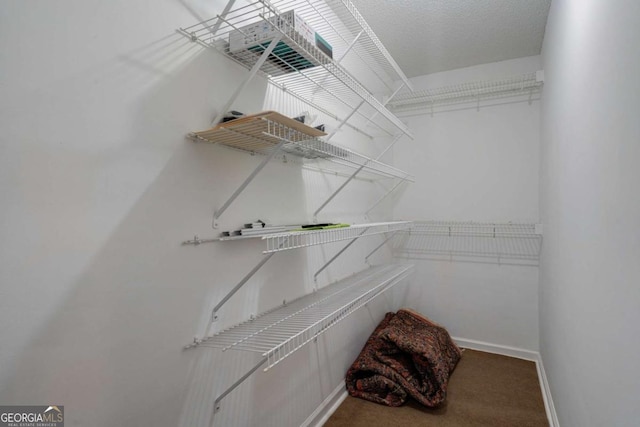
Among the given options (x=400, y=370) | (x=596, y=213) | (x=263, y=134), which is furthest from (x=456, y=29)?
(x=400, y=370)

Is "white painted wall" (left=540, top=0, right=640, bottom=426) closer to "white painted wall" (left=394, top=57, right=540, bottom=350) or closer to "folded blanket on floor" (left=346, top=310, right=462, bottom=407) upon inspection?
"folded blanket on floor" (left=346, top=310, right=462, bottom=407)

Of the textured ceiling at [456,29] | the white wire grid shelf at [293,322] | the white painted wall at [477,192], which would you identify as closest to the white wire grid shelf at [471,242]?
the white painted wall at [477,192]

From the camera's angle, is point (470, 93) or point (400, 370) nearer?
point (400, 370)

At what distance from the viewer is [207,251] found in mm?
1172

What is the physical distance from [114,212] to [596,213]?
1473 millimetres

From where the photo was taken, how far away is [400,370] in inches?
85.0

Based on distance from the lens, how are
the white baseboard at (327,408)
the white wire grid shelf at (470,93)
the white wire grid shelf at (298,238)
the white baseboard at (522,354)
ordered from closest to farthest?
the white wire grid shelf at (298,238) < the white baseboard at (327,408) < the white baseboard at (522,354) < the white wire grid shelf at (470,93)

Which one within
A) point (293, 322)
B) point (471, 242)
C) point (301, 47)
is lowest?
point (293, 322)

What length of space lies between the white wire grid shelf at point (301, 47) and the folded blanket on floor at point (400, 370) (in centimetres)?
157

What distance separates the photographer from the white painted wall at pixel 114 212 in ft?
2.35

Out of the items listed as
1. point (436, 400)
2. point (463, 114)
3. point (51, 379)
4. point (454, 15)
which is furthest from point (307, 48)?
point (463, 114)

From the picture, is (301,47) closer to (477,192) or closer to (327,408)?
(327,408)

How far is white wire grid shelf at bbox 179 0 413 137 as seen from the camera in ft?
3.50

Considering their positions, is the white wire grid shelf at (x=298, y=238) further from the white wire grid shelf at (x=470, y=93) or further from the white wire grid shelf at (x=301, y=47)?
the white wire grid shelf at (x=470, y=93)
